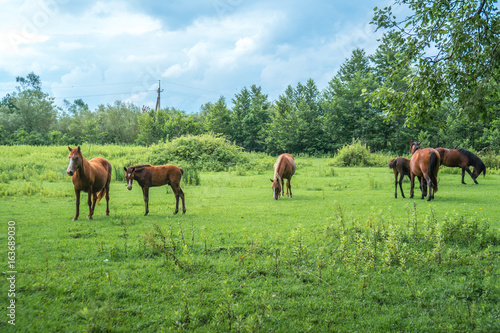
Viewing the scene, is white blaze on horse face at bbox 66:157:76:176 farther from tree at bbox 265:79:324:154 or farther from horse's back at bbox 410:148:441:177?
tree at bbox 265:79:324:154

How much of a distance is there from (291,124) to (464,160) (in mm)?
36449

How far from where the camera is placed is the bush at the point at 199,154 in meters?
26.9

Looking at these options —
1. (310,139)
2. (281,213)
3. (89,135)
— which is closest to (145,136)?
(89,135)

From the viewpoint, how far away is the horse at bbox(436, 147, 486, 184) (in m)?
15.8

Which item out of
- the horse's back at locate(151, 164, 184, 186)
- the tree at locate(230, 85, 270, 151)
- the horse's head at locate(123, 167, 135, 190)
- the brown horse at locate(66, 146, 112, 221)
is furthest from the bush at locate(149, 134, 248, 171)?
the tree at locate(230, 85, 270, 151)

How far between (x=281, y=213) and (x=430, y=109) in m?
4.83

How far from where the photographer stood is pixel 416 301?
3959 mm

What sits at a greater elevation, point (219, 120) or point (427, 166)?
point (219, 120)

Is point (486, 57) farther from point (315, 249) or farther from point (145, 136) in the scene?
point (145, 136)

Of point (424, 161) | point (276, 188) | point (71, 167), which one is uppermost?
point (424, 161)

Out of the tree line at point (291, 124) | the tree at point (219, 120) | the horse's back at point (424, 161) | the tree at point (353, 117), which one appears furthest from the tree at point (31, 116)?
the horse's back at point (424, 161)

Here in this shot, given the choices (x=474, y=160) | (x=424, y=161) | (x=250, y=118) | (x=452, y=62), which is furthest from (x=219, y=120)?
(x=452, y=62)

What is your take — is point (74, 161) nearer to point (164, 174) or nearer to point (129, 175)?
point (129, 175)

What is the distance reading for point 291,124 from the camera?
5188 centimetres
